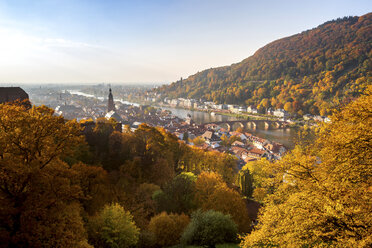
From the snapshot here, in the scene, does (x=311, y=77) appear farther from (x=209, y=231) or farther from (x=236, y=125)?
(x=209, y=231)

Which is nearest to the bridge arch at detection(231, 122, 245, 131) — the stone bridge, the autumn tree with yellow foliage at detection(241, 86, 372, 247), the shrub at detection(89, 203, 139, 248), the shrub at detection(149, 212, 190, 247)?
the stone bridge

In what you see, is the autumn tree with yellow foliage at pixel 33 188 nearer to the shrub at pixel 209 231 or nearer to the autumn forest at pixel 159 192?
the autumn forest at pixel 159 192

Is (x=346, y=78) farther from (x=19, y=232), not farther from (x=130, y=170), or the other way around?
(x=19, y=232)

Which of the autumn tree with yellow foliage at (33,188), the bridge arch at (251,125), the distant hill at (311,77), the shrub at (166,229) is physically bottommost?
the bridge arch at (251,125)

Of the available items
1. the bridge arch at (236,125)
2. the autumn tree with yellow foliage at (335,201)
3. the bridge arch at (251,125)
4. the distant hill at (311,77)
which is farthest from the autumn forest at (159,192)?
the distant hill at (311,77)

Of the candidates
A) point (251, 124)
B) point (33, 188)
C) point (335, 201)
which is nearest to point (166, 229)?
point (33, 188)

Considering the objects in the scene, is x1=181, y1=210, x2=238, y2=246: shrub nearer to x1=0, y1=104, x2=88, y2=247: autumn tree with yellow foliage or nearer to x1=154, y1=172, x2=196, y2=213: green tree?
x1=154, y1=172, x2=196, y2=213: green tree
